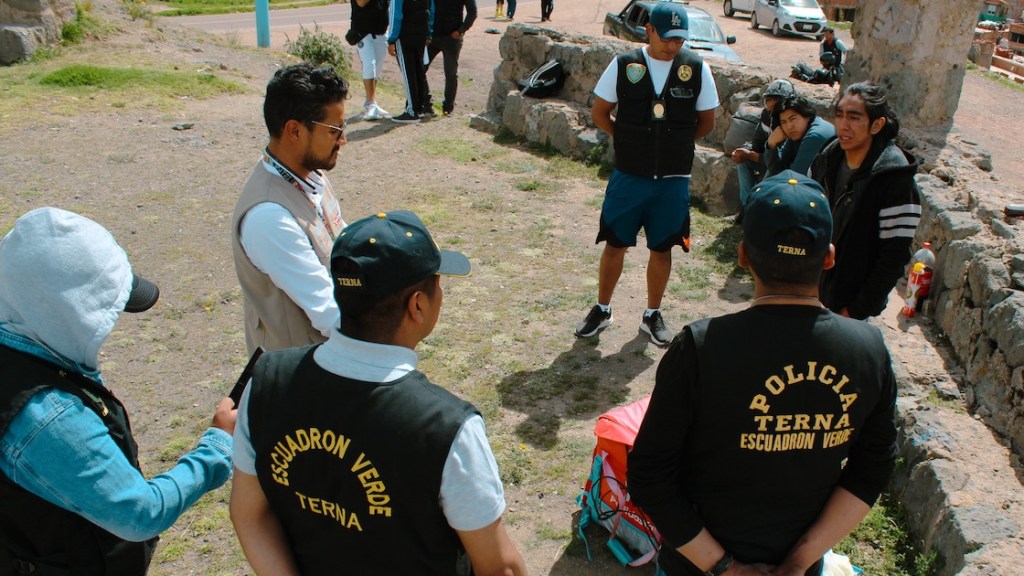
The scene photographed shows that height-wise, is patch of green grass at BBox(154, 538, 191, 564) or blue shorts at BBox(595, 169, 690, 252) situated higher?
blue shorts at BBox(595, 169, 690, 252)

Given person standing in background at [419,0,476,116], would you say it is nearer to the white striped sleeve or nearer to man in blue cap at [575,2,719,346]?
man in blue cap at [575,2,719,346]

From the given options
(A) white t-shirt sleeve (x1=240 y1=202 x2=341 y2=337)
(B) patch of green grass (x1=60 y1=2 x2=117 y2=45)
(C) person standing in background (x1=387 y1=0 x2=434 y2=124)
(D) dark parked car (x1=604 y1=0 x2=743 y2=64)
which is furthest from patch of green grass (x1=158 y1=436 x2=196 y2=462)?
(D) dark parked car (x1=604 y1=0 x2=743 y2=64)

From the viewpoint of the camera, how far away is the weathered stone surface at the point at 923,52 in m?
6.69

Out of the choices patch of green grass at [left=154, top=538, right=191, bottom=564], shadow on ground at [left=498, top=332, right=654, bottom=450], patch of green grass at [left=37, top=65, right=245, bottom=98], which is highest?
patch of green grass at [left=37, top=65, right=245, bottom=98]

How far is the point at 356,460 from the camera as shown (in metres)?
1.70

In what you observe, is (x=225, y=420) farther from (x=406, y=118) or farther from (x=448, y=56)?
(x=448, y=56)

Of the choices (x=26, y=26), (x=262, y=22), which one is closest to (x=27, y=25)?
(x=26, y=26)

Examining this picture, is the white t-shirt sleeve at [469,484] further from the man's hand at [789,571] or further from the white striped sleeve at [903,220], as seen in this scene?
the white striped sleeve at [903,220]

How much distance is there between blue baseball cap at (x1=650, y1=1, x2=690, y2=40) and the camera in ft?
15.0

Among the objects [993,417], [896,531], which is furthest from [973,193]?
[896,531]

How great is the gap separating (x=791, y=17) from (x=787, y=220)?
22811 mm

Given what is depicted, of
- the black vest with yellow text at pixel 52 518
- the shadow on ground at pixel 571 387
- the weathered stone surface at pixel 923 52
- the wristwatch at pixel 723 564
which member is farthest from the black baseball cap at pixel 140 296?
the weathered stone surface at pixel 923 52

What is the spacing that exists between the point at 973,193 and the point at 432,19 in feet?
22.3

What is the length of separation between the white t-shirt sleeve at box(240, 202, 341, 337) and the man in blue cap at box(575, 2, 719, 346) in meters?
2.62
